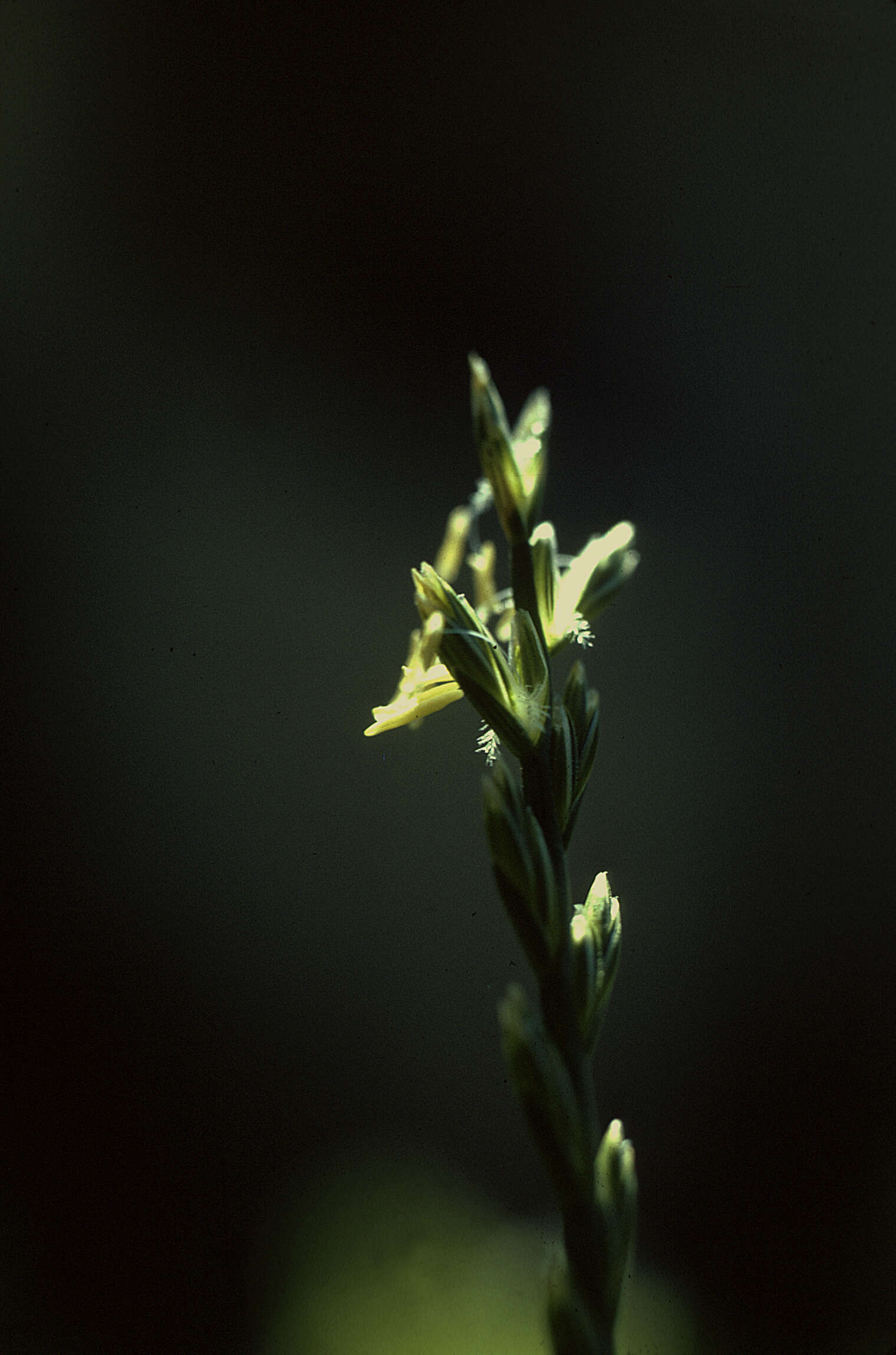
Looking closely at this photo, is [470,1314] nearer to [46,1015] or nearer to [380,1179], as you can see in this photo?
[380,1179]

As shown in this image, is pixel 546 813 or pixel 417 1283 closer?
pixel 546 813

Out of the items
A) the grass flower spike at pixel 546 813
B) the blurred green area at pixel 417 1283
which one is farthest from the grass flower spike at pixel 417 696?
the blurred green area at pixel 417 1283

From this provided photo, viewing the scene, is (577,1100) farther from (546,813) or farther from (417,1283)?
(417,1283)

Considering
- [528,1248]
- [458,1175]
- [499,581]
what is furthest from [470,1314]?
[499,581]

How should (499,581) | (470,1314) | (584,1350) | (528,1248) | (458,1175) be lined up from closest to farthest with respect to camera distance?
(584,1350) → (470,1314) → (528,1248) → (458,1175) → (499,581)

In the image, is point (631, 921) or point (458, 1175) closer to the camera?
point (458, 1175)

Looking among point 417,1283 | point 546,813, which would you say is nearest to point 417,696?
point 546,813
